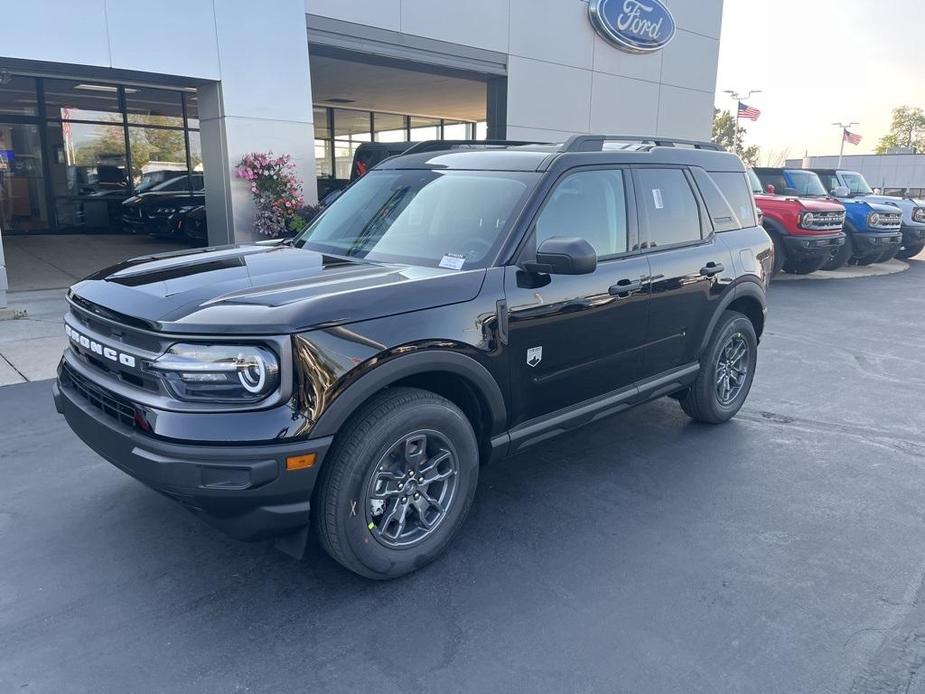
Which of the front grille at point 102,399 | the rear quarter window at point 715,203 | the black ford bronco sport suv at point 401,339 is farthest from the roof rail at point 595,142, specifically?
the front grille at point 102,399

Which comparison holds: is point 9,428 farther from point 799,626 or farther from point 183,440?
point 799,626

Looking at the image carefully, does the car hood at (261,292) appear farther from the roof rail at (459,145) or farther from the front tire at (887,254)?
the front tire at (887,254)

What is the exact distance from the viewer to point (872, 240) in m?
14.4

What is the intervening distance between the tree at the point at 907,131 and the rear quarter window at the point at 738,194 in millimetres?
106489

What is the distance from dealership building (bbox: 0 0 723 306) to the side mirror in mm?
7188

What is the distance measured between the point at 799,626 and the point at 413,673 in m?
1.61

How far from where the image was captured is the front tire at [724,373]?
16.4ft

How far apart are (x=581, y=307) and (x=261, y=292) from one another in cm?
168

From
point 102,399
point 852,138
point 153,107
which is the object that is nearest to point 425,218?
point 102,399

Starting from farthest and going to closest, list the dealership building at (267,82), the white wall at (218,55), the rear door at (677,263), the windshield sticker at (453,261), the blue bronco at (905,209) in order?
the blue bronco at (905,209), the dealership building at (267,82), the white wall at (218,55), the rear door at (677,263), the windshield sticker at (453,261)

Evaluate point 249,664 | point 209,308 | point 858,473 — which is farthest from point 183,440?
point 858,473

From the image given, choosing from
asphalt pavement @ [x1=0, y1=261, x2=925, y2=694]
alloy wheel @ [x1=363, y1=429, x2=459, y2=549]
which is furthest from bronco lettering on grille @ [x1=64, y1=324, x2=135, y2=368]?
alloy wheel @ [x1=363, y1=429, x2=459, y2=549]

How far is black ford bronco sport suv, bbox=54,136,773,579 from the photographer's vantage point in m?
2.68

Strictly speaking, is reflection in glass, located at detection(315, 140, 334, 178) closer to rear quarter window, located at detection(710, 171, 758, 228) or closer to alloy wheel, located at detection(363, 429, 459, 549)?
rear quarter window, located at detection(710, 171, 758, 228)
